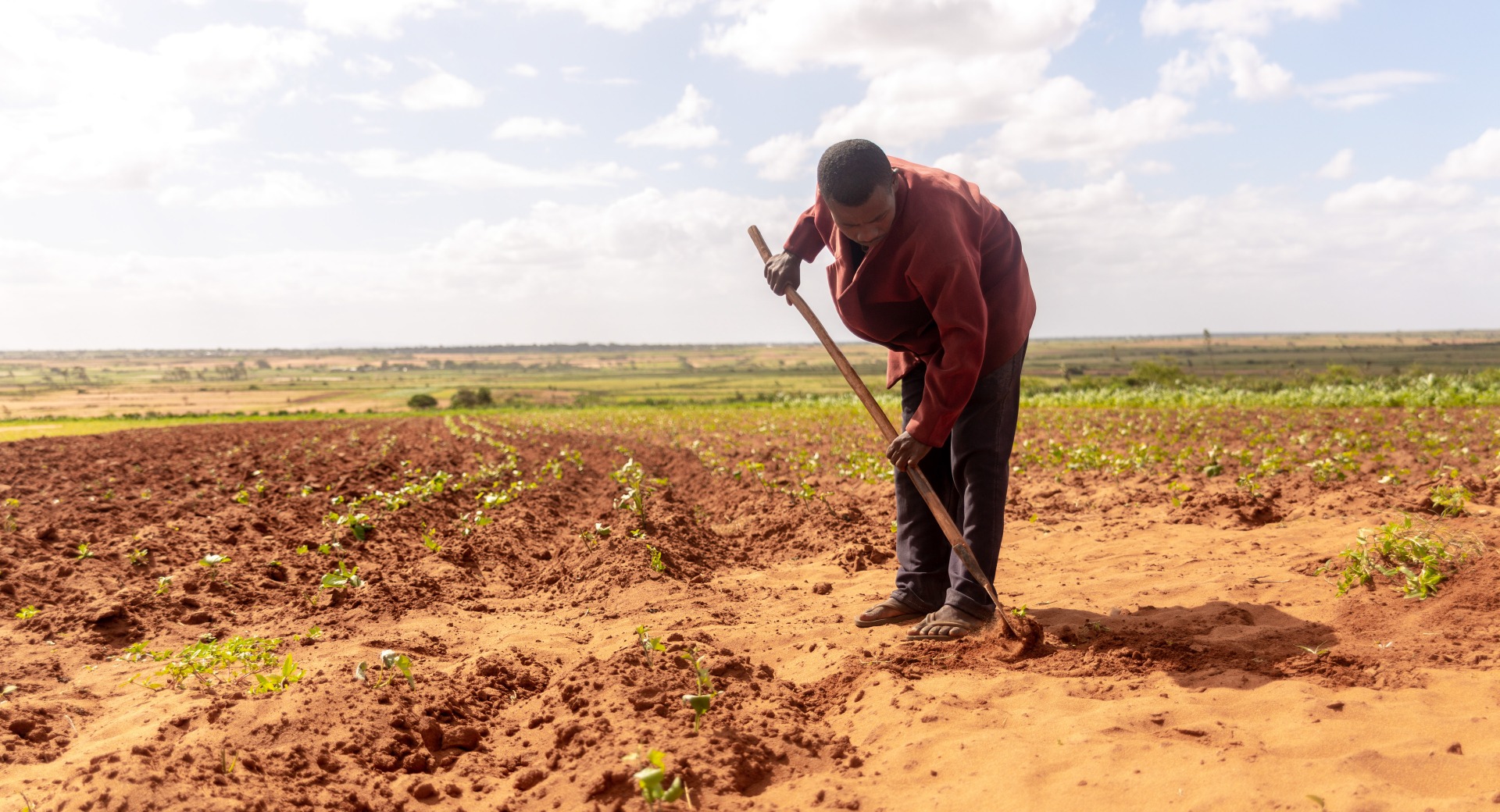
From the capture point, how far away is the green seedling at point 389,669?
290cm

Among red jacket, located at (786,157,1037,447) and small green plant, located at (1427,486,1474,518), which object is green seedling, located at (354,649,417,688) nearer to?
red jacket, located at (786,157,1037,447)

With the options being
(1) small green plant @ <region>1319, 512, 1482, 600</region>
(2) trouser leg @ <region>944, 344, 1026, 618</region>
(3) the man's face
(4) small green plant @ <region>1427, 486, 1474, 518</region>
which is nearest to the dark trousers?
(2) trouser leg @ <region>944, 344, 1026, 618</region>

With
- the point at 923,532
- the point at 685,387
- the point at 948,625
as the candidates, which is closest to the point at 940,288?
the point at 923,532

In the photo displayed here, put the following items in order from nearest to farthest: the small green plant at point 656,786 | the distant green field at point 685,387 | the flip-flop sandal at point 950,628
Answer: the small green plant at point 656,786, the flip-flop sandal at point 950,628, the distant green field at point 685,387

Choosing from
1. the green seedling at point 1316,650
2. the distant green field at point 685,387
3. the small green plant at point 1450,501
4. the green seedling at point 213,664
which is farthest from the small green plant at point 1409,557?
the distant green field at point 685,387

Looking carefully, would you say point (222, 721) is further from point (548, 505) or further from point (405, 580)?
point (548, 505)

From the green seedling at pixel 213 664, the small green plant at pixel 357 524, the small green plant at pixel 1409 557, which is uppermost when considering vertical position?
the small green plant at pixel 1409 557

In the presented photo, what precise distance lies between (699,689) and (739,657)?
0.47m

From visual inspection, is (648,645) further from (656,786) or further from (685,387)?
(685,387)

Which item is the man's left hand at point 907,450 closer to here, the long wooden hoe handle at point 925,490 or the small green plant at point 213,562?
the long wooden hoe handle at point 925,490

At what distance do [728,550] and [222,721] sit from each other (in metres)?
3.54

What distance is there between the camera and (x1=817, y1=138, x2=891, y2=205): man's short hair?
9.78 feet

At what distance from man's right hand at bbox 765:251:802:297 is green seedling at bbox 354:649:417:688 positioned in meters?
2.22

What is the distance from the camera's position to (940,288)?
10.2 ft
